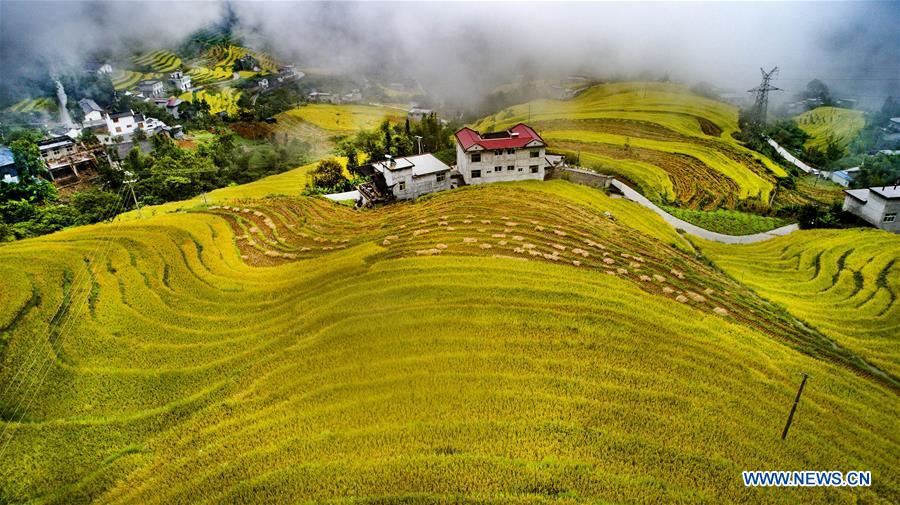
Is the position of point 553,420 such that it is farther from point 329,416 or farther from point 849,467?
point 849,467

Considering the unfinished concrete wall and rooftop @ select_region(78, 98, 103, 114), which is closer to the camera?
the unfinished concrete wall

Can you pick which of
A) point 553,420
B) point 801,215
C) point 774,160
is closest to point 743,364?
point 553,420

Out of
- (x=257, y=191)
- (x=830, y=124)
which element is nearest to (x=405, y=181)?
(x=257, y=191)

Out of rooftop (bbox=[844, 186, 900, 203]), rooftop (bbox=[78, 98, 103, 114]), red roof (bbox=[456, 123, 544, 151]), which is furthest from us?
rooftop (bbox=[78, 98, 103, 114])

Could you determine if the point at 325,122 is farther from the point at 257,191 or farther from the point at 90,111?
the point at 257,191

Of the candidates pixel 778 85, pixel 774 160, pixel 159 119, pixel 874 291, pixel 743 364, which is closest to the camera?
pixel 743 364

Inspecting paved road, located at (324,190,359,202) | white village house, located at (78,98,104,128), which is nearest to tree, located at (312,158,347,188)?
paved road, located at (324,190,359,202)

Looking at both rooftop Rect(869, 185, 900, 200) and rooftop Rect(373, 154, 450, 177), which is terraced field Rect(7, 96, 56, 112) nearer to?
rooftop Rect(373, 154, 450, 177)
